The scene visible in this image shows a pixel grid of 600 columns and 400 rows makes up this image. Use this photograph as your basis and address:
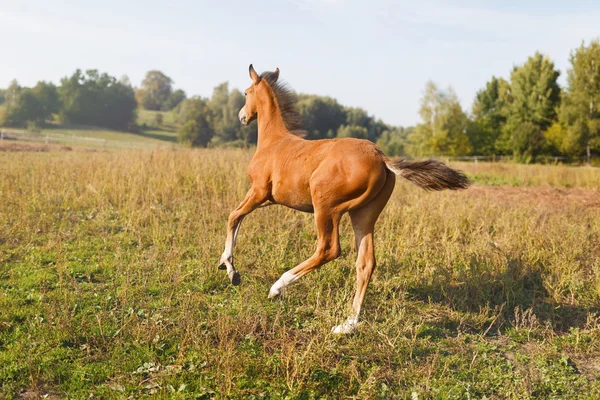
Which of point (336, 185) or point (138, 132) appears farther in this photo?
point (138, 132)

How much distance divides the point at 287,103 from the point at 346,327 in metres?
2.97

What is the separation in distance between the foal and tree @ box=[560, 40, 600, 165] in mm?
39365

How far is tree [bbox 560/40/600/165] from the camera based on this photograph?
38000 millimetres

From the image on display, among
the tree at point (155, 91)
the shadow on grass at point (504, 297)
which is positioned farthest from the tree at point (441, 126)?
the tree at point (155, 91)

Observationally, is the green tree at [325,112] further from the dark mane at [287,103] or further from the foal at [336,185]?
the foal at [336,185]

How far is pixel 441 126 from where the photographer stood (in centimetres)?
4719

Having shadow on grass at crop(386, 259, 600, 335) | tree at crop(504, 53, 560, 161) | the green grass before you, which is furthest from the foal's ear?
the green grass

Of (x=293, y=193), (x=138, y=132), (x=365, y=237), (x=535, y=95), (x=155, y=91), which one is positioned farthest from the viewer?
(x=155, y=91)

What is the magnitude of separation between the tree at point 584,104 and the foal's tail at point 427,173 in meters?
39.2

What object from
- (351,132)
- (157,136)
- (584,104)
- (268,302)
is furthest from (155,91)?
(268,302)

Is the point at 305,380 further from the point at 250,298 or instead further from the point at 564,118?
the point at 564,118

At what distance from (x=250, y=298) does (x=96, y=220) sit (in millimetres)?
4358

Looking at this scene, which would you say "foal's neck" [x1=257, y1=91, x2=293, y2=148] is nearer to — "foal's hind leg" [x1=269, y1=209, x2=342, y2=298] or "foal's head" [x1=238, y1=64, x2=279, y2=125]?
"foal's head" [x1=238, y1=64, x2=279, y2=125]

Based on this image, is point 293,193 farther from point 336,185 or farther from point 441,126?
point 441,126
